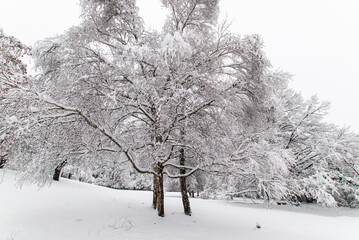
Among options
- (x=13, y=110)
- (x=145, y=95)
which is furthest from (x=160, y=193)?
(x=13, y=110)

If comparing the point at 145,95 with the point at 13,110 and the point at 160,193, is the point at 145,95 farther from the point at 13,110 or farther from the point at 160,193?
the point at 160,193

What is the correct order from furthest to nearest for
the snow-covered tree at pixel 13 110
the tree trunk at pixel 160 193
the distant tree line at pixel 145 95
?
the tree trunk at pixel 160 193 < the distant tree line at pixel 145 95 < the snow-covered tree at pixel 13 110

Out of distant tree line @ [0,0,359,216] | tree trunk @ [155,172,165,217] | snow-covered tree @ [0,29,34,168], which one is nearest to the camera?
snow-covered tree @ [0,29,34,168]

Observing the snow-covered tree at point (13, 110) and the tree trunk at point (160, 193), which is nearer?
the snow-covered tree at point (13, 110)

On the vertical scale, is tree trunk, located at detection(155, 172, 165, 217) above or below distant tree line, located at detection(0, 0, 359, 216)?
below

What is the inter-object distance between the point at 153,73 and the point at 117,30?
2248 mm

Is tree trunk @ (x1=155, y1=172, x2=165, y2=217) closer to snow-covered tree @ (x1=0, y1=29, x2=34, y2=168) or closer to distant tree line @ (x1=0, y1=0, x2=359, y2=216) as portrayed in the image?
distant tree line @ (x1=0, y1=0, x2=359, y2=216)

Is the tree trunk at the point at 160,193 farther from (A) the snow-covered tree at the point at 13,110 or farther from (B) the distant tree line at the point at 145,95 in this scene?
(A) the snow-covered tree at the point at 13,110

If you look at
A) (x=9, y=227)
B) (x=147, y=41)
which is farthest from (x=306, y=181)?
(x=9, y=227)

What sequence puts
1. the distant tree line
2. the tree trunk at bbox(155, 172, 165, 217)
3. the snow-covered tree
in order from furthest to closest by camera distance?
the tree trunk at bbox(155, 172, 165, 217) < the distant tree line < the snow-covered tree

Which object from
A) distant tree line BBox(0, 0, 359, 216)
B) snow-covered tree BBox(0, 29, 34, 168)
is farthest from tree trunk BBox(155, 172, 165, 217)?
snow-covered tree BBox(0, 29, 34, 168)

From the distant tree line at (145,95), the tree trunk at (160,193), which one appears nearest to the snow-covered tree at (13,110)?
the distant tree line at (145,95)

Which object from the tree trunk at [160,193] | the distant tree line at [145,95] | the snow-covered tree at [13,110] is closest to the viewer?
the snow-covered tree at [13,110]

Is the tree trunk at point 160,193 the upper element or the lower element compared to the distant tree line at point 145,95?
lower
